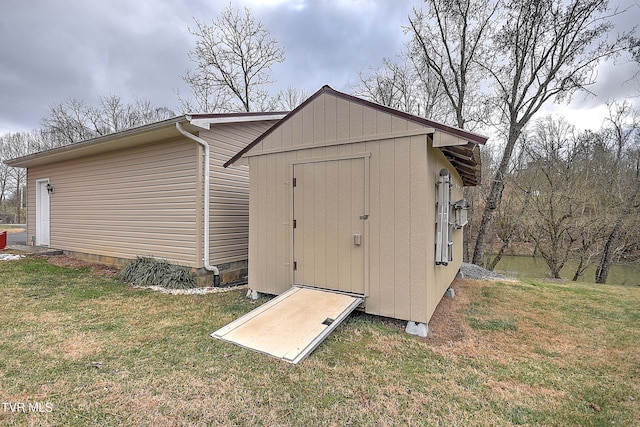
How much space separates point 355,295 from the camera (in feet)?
11.7

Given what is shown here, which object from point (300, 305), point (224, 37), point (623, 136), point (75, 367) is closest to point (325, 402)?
point (300, 305)

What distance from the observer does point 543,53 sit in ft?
30.5

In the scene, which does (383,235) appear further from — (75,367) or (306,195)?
(75,367)

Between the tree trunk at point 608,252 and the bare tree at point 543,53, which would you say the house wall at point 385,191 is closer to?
the bare tree at point 543,53

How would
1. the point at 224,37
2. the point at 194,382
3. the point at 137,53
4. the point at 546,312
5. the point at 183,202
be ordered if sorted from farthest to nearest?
the point at 137,53, the point at 224,37, the point at 183,202, the point at 546,312, the point at 194,382

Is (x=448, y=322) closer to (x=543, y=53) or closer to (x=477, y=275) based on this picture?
(x=477, y=275)

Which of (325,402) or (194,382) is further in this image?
(194,382)

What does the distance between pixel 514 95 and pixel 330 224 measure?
9.51 meters

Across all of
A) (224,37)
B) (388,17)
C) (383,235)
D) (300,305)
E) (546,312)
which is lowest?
(546,312)

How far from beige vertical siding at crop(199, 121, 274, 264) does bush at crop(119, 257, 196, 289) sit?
54cm

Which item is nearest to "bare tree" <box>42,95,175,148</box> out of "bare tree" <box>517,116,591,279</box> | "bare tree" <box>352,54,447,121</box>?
"bare tree" <box>352,54,447,121</box>

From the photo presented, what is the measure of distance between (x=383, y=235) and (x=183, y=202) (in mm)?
3963

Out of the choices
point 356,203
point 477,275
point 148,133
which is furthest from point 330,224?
point 477,275

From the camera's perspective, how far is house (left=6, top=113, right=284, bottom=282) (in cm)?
539
